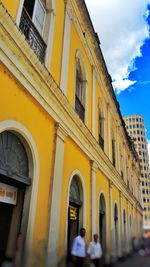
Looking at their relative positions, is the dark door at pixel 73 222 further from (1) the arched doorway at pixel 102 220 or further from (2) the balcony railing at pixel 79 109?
(2) the balcony railing at pixel 79 109

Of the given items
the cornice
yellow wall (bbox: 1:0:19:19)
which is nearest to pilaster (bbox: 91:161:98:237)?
the cornice

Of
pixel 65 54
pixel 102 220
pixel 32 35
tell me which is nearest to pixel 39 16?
pixel 32 35

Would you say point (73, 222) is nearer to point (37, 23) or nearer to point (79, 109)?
point (79, 109)

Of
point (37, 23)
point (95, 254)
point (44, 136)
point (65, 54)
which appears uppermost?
point (37, 23)

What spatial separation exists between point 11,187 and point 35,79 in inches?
81.2

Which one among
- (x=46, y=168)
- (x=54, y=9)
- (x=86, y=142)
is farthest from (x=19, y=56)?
(x=86, y=142)

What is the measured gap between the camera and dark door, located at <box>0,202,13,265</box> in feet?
12.2

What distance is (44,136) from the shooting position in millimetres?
4773

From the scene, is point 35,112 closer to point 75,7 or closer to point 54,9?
point 54,9

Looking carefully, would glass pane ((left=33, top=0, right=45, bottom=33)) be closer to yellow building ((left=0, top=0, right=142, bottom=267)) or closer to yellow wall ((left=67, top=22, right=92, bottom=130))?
yellow building ((left=0, top=0, right=142, bottom=267))

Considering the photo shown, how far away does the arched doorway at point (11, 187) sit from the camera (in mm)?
3635

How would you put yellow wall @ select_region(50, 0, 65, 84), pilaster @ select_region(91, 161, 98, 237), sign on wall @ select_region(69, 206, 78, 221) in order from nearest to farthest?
yellow wall @ select_region(50, 0, 65, 84), sign on wall @ select_region(69, 206, 78, 221), pilaster @ select_region(91, 161, 98, 237)

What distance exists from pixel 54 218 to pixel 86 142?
308 cm

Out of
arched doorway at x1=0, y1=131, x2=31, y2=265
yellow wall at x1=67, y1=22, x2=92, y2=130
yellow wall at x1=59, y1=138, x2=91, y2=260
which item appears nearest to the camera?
arched doorway at x1=0, y1=131, x2=31, y2=265
